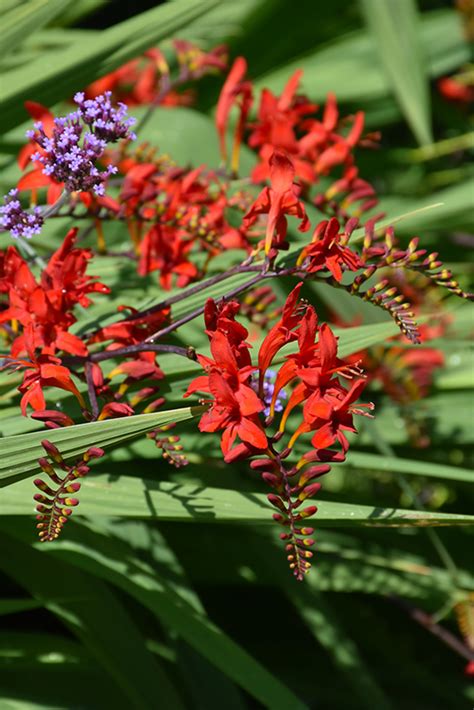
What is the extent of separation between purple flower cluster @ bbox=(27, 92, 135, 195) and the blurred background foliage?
252mm

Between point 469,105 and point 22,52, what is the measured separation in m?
1.12

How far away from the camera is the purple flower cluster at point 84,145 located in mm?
635

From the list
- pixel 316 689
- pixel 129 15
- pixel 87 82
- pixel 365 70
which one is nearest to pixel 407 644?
pixel 316 689

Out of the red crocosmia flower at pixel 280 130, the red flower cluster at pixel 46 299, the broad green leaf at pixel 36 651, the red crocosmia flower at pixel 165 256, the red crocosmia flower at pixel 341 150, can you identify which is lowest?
the broad green leaf at pixel 36 651

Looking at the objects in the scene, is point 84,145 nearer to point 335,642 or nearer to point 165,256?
point 165,256

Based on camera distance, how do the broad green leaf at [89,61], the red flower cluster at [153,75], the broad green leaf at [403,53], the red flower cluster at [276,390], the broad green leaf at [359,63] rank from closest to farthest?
the red flower cluster at [276,390]
the broad green leaf at [89,61]
the red flower cluster at [153,75]
the broad green leaf at [403,53]
the broad green leaf at [359,63]

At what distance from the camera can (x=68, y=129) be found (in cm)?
64

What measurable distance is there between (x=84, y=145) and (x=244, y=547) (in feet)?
2.23

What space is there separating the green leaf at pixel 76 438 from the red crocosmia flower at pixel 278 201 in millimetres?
174

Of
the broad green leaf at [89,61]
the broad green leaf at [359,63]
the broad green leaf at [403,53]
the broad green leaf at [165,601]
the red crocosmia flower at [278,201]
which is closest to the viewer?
the red crocosmia flower at [278,201]

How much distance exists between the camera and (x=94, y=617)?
3.15ft

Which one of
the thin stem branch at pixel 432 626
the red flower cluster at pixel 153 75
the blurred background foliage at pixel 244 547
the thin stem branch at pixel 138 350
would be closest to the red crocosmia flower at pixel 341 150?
the blurred background foliage at pixel 244 547

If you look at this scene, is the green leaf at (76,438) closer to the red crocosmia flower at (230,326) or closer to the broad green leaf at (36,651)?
the red crocosmia flower at (230,326)

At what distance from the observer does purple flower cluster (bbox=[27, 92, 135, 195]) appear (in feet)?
2.08
